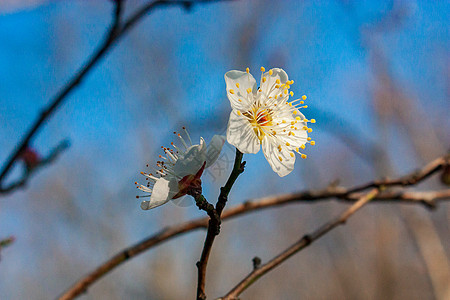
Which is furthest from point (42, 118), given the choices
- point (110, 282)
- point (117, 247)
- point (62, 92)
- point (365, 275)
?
point (365, 275)

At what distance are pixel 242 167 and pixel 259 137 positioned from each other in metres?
0.13

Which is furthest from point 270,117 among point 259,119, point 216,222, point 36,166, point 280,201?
point 36,166

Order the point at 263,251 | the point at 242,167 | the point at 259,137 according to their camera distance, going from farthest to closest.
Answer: the point at 263,251 → the point at 259,137 → the point at 242,167

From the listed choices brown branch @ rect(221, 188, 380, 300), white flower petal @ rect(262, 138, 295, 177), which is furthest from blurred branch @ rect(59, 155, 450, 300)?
white flower petal @ rect(262, 138, 295, 177)

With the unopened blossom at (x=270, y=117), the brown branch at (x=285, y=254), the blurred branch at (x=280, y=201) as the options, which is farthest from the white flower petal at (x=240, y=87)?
the blurred branch at (x=280, y=201)

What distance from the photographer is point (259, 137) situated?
768 millimetres

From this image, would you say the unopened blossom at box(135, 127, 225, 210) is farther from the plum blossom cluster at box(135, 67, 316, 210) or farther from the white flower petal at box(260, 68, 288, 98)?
the white flower petal at box(260, 68, 288, 98)

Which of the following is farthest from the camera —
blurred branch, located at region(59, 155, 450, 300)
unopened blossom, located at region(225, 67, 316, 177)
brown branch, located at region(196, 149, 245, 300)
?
blurred branch, located at region(59, 155, 450, 300)

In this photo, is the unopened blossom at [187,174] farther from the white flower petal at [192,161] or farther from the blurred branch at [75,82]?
the blurred branch at [75,82]

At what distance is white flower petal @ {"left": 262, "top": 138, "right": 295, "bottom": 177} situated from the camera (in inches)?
29.8

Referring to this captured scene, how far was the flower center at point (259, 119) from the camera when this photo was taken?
0.77m

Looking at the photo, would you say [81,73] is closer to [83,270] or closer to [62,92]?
[62,92]

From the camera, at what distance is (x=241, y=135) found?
2.24ft

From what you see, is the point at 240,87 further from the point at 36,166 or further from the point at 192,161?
the point at 36,166
